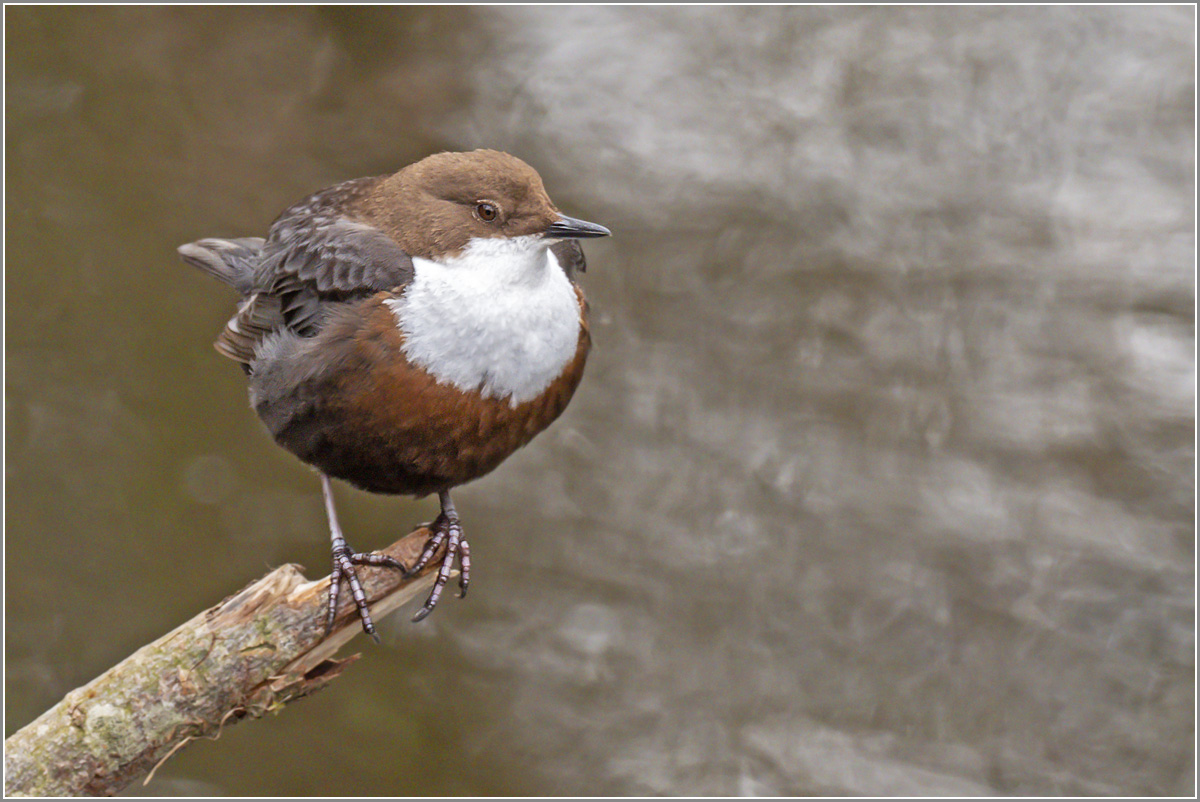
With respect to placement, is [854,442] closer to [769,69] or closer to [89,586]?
[769,69]

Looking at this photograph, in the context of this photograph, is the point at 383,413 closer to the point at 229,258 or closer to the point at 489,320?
the point at 489,320

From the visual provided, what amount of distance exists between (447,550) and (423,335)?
2.13 ft

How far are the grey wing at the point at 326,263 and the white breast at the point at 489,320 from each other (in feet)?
0.27

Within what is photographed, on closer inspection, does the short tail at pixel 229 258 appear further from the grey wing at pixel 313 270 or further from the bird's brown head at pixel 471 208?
the bird's brown head at pixel 471 208

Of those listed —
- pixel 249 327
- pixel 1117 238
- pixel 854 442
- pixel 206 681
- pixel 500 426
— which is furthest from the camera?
pixel 854 442

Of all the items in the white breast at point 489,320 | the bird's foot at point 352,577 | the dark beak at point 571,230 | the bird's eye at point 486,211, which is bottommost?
the bird's foot at point 352,577

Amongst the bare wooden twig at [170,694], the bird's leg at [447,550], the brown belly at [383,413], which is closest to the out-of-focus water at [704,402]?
the bird's leg at [447,550]

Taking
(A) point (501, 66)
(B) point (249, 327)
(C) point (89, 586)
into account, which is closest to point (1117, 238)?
(A) point (501, 66)

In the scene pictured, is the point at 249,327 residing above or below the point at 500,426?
above

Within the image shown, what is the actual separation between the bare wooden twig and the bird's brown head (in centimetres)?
91

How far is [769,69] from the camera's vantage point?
5191 mm

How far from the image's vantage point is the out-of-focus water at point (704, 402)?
16.8ft

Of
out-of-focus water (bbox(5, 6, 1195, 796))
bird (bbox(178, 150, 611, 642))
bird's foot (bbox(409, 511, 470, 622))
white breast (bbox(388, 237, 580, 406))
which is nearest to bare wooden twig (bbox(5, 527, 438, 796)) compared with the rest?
bird (bbox(178, 150, 611, 642))

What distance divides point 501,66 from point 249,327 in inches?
100
